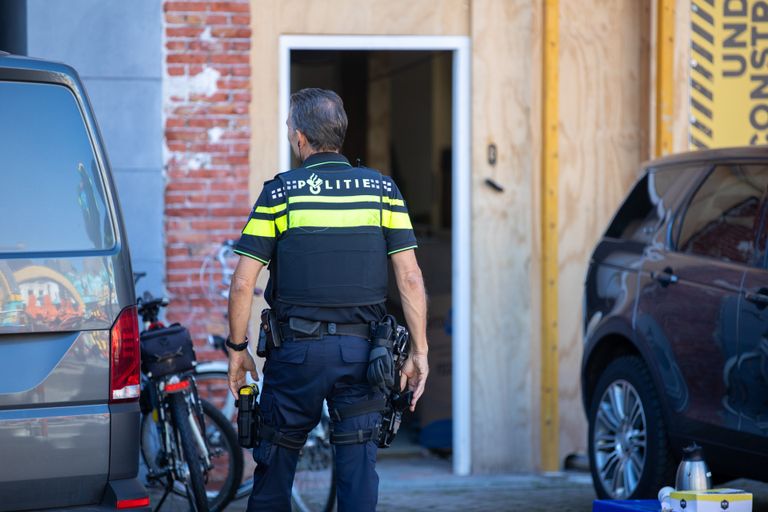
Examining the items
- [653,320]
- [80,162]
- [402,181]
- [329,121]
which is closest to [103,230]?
[80,162]

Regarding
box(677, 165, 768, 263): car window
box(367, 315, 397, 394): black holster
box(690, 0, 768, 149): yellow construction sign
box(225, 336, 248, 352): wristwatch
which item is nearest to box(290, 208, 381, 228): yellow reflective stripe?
box(367, 315, 397, 394): black holster

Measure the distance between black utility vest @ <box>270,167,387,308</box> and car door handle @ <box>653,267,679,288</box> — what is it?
6.88ft

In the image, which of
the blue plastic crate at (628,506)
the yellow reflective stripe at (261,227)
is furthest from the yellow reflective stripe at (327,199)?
the blue plastic crate at (628,506)

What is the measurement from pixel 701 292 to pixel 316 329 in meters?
2.20

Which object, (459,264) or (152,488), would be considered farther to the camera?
(459,264)

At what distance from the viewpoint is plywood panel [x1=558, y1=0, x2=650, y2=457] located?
8.98m

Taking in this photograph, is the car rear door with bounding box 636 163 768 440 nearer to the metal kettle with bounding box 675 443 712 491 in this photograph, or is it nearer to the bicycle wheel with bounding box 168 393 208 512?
the metal kettle with bounding box 675 443 712 491

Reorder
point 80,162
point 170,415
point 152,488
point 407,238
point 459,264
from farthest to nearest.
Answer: point 459,264
point 152,488
point 170,415
point 407,238
point 80,162

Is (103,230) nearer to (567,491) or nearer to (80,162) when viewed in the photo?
(80,162)

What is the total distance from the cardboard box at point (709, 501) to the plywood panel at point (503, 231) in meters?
3.80

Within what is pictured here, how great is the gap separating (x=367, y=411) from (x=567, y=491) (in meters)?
3.41

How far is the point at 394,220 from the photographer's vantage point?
17.0 feet

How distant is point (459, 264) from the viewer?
8719mm

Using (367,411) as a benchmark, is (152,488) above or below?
below
